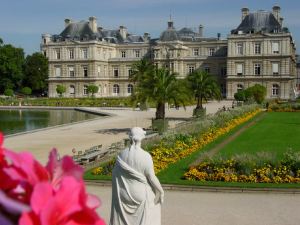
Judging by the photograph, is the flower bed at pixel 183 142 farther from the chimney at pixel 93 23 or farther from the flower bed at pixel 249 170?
the chimney at pixel 93 23

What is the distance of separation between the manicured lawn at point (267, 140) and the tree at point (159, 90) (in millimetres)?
4220

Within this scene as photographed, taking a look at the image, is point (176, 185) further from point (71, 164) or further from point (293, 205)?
point (71, 164)

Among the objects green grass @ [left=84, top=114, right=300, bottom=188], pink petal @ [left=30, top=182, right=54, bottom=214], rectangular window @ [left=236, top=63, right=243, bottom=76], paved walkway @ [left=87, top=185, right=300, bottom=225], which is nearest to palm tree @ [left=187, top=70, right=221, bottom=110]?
green grass @ [left=84, top=114, right=300, bottom=188]

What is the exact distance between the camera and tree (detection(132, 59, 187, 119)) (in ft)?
83.7

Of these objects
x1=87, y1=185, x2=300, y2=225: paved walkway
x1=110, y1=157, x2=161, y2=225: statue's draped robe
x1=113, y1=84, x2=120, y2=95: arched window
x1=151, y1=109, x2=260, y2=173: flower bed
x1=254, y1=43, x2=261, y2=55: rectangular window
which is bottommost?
x1=87, y1=185, x2=300, y2=225: paved walkway

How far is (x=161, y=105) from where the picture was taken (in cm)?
2611

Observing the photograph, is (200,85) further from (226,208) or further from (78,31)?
(78,31)

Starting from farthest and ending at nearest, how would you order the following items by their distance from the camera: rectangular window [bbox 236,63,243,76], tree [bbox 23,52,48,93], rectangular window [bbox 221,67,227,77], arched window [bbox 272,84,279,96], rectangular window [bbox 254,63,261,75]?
tree [bbox 23,52,48,93]
rectangular window [bbox 221,67,227,77]
rectangular window [bbox 236,63,243,76]
rectangular window [bbox 254,63,261,75]
arched window [bbox 272,84,279,96]

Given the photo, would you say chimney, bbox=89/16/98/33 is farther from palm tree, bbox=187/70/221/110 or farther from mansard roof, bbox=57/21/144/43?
palm tree, bbox=187/70/221/110

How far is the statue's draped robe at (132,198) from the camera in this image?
5.97 meters

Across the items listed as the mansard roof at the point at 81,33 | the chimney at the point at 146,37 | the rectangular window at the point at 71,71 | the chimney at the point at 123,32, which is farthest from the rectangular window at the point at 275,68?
the rectangular window at the point at 71,71

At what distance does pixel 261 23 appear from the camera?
65250mm

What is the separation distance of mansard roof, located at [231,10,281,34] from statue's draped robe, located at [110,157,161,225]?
61366 millimetres

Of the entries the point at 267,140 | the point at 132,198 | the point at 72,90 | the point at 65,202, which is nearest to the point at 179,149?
the point at 267,140
